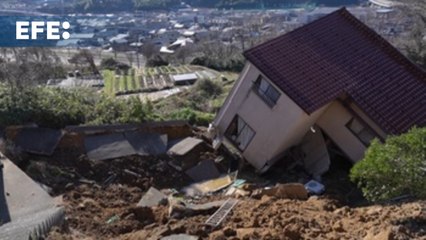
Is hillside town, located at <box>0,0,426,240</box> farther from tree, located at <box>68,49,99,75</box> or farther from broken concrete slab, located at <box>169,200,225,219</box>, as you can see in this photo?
tree, located at <box>68,49,99,75</box>

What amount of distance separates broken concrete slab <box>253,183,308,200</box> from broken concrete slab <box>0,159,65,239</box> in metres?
4.13

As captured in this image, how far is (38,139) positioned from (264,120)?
227 inches

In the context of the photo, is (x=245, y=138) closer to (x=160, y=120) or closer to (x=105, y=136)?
Answer: (x=160, y=120)

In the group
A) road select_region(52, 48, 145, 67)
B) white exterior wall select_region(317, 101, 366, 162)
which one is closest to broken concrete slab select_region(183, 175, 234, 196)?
white exterior wall select_region(317, 101, 366, 162)

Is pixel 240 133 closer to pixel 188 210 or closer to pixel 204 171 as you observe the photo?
pixel 204 171

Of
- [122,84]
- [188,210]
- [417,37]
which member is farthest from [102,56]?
[188,210]

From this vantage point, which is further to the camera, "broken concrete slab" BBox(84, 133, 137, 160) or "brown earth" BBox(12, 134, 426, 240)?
"broken concrete slab" BBox(84, 133, 137, 160)

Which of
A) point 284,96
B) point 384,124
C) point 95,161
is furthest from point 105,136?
point 384,124

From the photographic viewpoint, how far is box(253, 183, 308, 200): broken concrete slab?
35.7 ft

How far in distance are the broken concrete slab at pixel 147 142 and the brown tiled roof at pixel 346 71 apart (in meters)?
3.19

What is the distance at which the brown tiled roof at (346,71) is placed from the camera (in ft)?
44.1

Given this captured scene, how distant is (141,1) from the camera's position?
97.1 m

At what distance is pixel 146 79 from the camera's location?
35094 millimetres

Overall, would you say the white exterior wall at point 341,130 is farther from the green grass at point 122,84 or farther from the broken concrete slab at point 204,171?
the green grass at point 122,84
